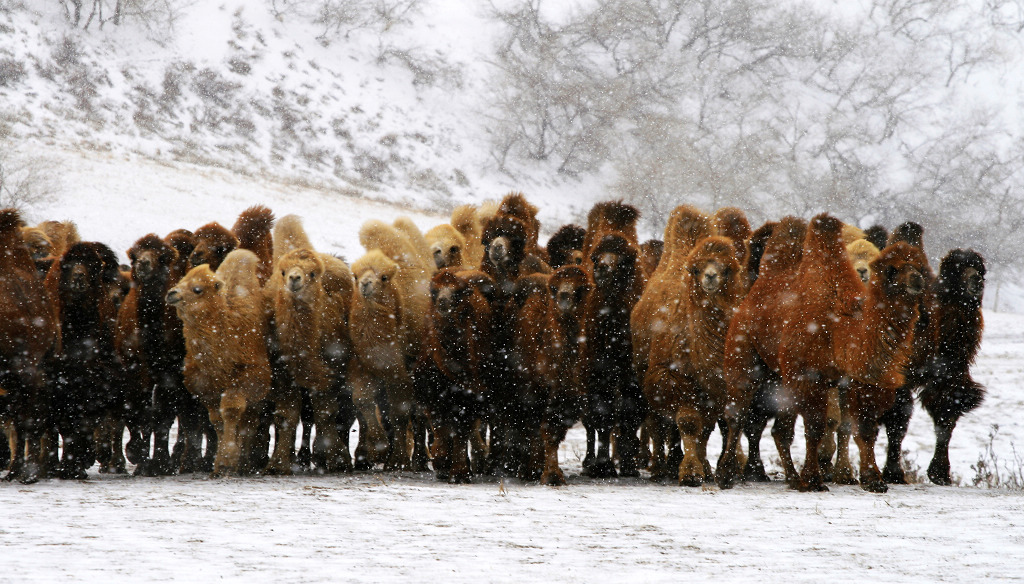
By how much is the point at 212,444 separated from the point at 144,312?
1520 mm

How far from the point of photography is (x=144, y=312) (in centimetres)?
762

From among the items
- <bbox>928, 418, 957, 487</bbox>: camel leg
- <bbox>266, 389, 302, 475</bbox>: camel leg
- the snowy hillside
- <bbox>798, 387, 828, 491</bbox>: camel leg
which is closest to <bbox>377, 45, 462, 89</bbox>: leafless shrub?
the snowy hillside

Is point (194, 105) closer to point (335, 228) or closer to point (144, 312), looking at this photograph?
point (335, 228)

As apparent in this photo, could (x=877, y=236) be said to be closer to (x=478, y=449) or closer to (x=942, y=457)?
(x=942, y=457)

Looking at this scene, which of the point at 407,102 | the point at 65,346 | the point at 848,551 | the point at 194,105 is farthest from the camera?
the point at 407,102

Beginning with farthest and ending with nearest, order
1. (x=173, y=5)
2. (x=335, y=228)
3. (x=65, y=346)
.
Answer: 1. (x=173, y=5)
2. (x=335, y=228)
3. (x=65, y=346)

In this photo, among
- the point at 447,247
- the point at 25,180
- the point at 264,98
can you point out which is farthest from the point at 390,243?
the point at 264,98

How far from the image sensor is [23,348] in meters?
6.87

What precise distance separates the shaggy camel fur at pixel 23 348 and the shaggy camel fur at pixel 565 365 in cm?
394

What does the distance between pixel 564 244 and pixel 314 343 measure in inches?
122

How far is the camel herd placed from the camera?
6.85 meters

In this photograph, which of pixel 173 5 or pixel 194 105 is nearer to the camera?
pixel 194 105

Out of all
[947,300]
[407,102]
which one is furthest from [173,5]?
[947,300]

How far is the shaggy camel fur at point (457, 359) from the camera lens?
710 centimetres
